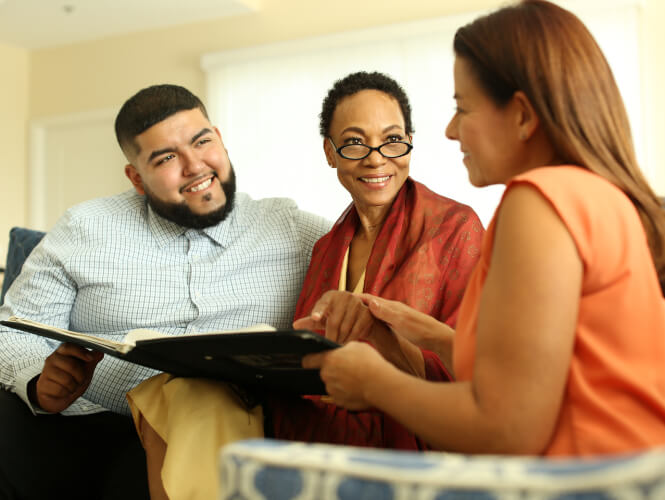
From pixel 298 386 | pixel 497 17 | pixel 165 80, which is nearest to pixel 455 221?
pixel 298 386

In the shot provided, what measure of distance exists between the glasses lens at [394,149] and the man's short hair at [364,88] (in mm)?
83

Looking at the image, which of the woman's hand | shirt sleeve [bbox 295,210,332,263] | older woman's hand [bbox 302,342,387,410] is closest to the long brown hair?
older woman's hand [bbox 302,342,387,410]

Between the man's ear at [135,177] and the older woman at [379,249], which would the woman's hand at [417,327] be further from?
the man's ear at [135,177]

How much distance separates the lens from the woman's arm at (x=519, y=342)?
81cm

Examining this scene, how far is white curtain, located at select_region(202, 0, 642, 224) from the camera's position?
488cm

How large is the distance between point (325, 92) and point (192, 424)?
14.4 ft

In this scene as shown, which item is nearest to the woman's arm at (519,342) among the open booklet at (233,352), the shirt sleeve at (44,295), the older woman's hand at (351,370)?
the older woman's hand at (351,370)

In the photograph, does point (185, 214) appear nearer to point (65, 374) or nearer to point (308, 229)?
point (308, 229)

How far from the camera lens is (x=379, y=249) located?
184 centimetres

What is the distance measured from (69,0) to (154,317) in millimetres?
4621

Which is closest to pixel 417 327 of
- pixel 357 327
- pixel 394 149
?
pixel 357 327

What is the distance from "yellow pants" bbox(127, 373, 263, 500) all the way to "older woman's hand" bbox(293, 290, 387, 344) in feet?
0.76

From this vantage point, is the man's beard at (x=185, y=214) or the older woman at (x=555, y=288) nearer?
the older woman at (x=555, y=288)

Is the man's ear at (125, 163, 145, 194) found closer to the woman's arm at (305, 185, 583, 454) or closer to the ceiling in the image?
the woman's arm at (305, 185, 583, 454)
